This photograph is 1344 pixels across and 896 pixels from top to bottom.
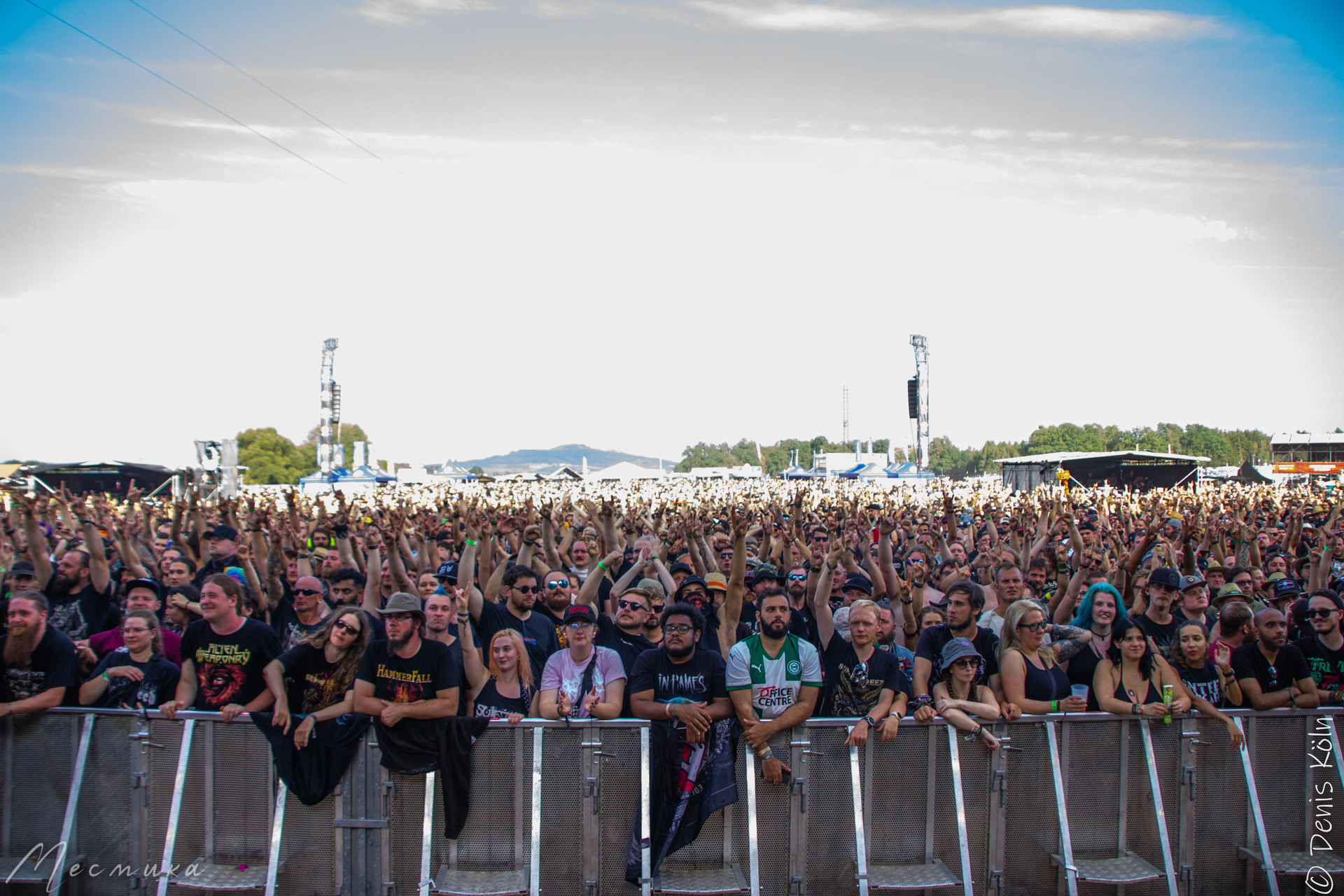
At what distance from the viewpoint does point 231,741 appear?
4.46 metres

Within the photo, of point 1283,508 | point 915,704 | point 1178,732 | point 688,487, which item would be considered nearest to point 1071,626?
point 1178,732

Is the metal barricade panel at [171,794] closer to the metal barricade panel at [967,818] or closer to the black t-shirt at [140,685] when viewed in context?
the black t-shirt at [140,685]

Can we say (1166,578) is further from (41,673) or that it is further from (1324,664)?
(41,673)

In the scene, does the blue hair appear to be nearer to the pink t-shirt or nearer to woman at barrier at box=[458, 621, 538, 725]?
the pink t-shirt

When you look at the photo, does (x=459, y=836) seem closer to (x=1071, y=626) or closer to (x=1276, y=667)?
(x=1071, y=626)

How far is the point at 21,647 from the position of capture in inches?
187

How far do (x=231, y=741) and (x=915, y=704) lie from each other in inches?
144

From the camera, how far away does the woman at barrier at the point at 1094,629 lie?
16.0 ft

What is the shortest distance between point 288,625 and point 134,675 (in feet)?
4.59

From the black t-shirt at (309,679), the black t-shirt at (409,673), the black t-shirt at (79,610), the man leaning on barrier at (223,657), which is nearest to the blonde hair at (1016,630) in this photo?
the black t-shirt at (409,673)

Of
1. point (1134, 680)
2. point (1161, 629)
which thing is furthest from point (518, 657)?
point (1161, 629)

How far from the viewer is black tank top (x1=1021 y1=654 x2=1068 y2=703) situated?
467 cm

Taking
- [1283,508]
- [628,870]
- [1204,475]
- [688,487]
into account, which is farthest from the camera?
[1204,475]

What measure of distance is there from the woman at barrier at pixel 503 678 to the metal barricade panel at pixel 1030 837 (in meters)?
2.57
